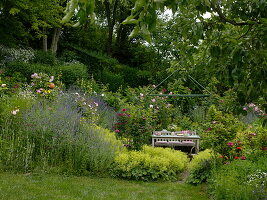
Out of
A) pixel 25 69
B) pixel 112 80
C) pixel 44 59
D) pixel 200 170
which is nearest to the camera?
pixel 200 170

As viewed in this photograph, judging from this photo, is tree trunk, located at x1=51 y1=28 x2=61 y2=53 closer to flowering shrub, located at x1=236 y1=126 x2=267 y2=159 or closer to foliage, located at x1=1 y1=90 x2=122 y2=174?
foliage, located at x1=1 y1=90 x2=122 y2=174

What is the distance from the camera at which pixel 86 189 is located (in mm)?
4887

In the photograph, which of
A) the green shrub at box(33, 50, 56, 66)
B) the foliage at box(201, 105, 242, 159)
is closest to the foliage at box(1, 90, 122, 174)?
the foliage at box(201, 105, 242, 159)

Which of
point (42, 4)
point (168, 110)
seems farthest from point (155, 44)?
point (168, 110)

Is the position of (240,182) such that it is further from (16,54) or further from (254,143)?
(16,54)

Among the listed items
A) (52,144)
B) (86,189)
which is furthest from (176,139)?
(86,189)

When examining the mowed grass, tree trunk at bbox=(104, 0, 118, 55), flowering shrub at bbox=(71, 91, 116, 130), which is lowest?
the mowed grass

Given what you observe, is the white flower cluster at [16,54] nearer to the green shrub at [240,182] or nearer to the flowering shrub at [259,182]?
the green shrub at [240,182]

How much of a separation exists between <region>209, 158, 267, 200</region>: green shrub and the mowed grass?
546 millimetres

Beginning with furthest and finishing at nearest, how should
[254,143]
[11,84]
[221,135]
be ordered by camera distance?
[11,84] → [254,143] → [221,135]

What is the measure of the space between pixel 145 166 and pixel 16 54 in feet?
36.7

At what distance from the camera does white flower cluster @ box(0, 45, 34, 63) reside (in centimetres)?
1452

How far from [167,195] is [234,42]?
359cm

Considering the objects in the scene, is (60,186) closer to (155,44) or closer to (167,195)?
(167,195)
